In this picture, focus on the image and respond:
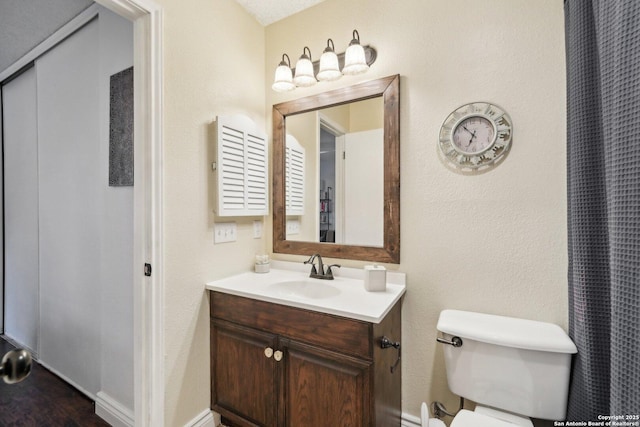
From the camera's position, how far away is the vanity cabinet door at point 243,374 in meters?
1.34

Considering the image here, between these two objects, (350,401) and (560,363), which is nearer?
(560,363)

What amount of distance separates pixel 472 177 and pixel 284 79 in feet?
4.02

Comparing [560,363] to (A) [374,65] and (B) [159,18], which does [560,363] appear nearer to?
(A) [374,65]

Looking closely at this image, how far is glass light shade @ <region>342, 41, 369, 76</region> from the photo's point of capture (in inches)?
58.5

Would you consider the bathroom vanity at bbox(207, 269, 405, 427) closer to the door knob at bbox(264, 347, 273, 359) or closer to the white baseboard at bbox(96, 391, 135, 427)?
the door knob at bbox(264, 347, 273, 359)

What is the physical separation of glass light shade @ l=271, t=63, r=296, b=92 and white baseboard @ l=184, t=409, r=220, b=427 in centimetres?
194

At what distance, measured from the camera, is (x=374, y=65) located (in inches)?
62.2

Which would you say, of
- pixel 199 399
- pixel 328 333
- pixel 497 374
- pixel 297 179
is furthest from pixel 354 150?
pixel 199 399

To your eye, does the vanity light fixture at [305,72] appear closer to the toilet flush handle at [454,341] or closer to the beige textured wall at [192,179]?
the beige textured wall at [192,179]

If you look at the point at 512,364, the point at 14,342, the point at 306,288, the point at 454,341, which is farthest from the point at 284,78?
the point at 14,342

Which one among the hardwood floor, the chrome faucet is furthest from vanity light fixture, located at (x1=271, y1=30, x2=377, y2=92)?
the hardwood floor

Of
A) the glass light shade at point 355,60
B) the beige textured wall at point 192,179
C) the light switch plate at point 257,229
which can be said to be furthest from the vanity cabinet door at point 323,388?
the glass light shade at point 355,60

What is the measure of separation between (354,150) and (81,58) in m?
1.86

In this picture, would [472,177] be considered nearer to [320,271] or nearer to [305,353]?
[320,271]
